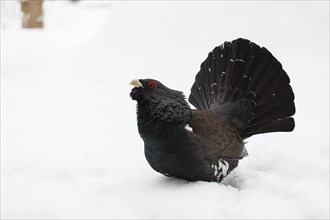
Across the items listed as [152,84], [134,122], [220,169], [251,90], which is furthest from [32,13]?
[220,169]

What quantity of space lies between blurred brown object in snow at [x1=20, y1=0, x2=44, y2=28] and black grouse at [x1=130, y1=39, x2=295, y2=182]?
8.57 m

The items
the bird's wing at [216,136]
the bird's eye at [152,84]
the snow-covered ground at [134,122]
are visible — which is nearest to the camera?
the snow-covered ground at [134,122]

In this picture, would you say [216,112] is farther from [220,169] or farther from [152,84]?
[152,84]

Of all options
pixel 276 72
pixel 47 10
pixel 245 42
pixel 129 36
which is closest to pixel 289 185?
pixel 276 72

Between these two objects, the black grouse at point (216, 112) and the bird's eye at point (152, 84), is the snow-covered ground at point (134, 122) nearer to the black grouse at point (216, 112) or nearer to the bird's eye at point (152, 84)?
the black grouse at point (216, 112)

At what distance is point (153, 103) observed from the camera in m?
3.54

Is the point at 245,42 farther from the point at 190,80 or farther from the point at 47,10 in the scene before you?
the point at 47,10

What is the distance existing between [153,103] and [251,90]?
994 mm

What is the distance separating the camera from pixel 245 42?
13.4ft

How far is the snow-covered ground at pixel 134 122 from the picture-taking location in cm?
344

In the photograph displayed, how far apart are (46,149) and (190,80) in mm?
2764

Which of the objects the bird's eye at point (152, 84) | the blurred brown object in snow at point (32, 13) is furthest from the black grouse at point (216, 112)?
the blurred brown object in snow at point (32, 13)

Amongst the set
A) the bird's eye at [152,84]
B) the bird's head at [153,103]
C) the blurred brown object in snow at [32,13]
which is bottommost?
the bird's head at [153,103]

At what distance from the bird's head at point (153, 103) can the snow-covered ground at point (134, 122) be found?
0.51 m
